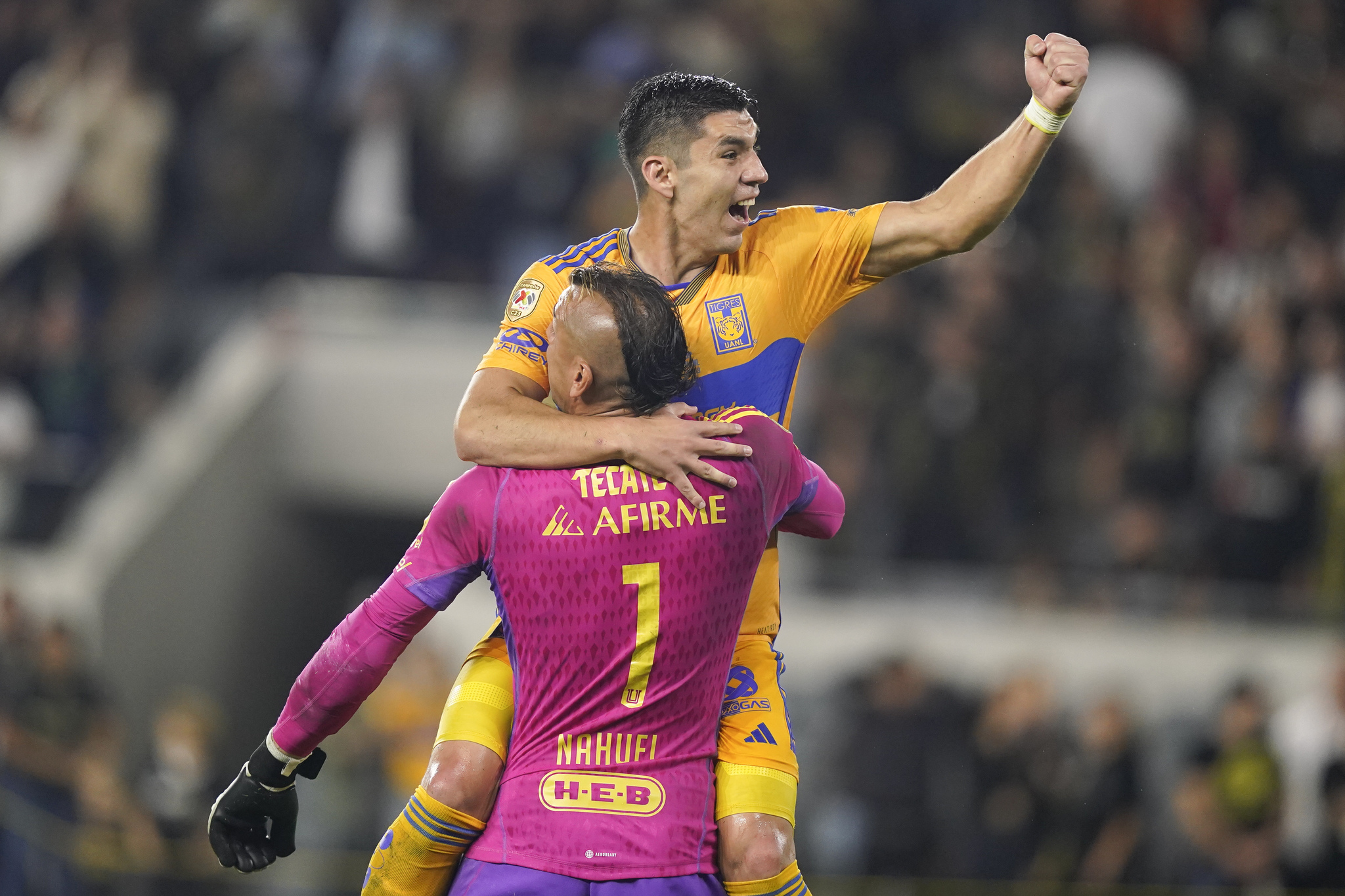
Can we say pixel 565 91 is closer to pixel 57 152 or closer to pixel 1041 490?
pixel 57 152

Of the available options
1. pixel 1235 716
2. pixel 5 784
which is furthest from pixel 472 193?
pixel 1235 716

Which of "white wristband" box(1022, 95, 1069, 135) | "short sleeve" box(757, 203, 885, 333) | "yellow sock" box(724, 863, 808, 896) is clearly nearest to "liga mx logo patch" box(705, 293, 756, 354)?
"short sleeve" box(757, 203, 885, 333)

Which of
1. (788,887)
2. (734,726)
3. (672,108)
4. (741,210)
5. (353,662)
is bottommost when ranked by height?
(788,887)

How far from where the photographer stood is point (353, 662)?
12.2 feet

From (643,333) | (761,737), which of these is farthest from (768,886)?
(643,333)

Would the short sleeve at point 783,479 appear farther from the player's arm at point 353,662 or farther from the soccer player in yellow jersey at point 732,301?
the player's arm at point 353,662

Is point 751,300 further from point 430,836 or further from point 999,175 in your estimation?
point 430,836

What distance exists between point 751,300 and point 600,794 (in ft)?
4.27

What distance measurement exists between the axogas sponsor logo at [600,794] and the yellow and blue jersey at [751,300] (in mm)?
962

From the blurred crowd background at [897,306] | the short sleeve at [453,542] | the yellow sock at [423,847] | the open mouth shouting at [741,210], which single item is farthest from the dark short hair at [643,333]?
the blurred crowd background at [897,306]

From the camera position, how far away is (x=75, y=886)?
912cm

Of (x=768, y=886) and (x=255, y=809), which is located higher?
(x=255, y=809)

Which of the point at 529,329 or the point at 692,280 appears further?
the point at 692,280

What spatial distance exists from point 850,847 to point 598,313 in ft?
20.3
